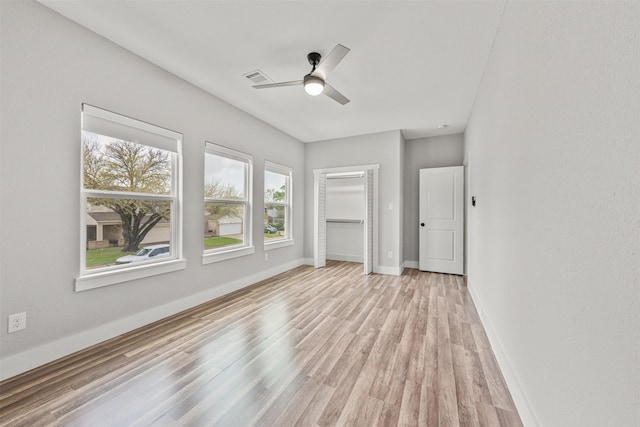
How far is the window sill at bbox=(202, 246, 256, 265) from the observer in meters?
3.38

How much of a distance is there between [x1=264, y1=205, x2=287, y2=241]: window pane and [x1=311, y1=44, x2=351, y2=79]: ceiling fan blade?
9.10ft

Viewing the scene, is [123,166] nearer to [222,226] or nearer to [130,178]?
[130,178]

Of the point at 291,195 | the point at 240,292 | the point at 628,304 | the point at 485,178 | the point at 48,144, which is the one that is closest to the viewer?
the point at 628,304

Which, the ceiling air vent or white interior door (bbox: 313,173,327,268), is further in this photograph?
white interior door (bbox: 313,173,327,268)

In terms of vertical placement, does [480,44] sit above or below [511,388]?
above

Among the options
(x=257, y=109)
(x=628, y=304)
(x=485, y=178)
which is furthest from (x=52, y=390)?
(x=485, y=178)

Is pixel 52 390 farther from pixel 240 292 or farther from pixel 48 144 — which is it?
pixel 240 292

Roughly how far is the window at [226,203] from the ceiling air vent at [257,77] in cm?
100

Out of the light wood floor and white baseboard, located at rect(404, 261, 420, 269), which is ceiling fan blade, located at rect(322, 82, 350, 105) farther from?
white baseboard, located at rect(404, 261, 420, 269)

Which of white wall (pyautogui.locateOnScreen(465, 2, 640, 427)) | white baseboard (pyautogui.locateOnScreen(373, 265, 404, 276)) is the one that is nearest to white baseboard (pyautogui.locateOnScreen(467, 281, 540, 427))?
white wall (pyautogui.locateOnScreen(465, 2, 640, 427))

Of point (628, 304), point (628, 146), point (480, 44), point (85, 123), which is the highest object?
point (480, 44)

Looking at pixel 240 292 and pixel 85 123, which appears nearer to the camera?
pixel 85 123

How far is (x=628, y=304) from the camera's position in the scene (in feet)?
2.22

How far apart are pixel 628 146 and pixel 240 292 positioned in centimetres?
387
